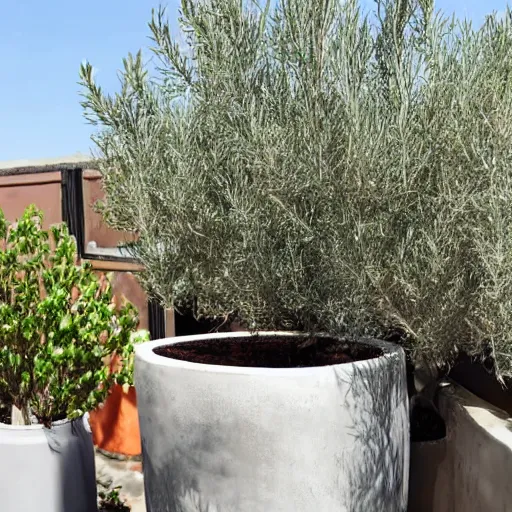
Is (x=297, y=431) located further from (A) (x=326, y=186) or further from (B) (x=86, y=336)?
(B) (x=86, y=336)

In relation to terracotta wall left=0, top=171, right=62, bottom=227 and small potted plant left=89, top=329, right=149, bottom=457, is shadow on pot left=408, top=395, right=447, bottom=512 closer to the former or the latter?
small potted plant left=89, top=329, right=149, bottom=457

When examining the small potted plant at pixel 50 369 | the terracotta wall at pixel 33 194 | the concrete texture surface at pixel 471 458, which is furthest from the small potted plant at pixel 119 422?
the concrete texture surface at pixel 471 458

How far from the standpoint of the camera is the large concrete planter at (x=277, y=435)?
2.20 meters

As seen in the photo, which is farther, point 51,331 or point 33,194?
point 33,194

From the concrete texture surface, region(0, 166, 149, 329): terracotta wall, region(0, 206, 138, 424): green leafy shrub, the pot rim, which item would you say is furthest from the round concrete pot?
the concrete texture surface

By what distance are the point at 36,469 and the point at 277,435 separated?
1280 millimetres

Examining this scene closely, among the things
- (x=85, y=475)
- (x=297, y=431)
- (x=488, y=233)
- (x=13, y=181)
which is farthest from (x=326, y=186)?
(x=13, y=181)

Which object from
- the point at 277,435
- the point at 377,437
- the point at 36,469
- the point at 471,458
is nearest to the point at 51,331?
the point at 36,469

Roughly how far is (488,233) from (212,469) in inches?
49.2

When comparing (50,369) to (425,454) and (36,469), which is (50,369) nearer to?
(36,469)

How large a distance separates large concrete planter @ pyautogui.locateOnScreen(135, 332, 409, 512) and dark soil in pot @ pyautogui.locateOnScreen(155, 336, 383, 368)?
0.83 ft

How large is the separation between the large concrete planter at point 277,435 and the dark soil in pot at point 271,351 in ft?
0.83

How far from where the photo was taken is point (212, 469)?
7.50 feet

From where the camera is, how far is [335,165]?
2.26 meters
